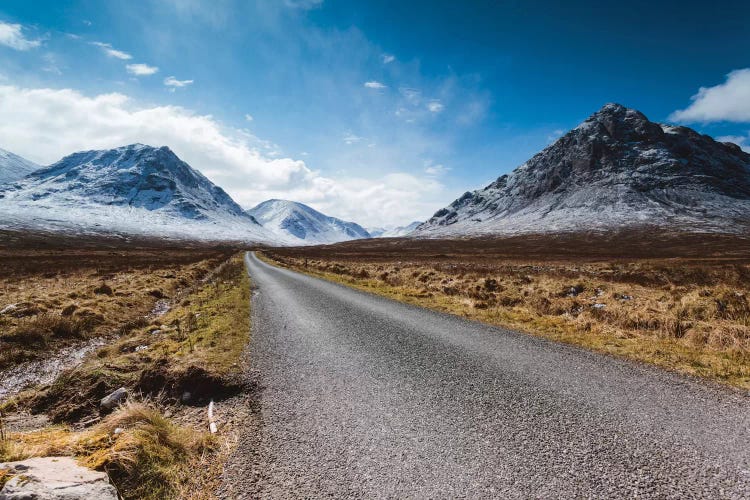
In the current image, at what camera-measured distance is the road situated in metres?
4.35

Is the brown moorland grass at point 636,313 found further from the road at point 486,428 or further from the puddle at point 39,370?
the puddle at point 39,370

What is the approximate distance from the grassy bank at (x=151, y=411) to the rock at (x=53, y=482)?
1.29 feet

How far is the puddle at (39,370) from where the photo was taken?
9.76m

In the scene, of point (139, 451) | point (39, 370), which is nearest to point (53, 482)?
point (139, 451)

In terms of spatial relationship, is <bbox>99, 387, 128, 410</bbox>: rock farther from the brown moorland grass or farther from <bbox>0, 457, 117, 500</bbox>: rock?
the brown moorland grass

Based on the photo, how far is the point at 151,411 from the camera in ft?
18.6

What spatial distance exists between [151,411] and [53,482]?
224cm

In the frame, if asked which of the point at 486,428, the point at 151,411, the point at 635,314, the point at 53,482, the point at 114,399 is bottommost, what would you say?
the point at 114,399

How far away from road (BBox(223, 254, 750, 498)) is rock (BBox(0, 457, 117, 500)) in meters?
1.49

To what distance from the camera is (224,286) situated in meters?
25.9

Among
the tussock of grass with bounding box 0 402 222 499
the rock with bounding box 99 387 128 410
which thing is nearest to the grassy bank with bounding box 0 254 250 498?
the tussock of grass with bounding box 0 402 222 499

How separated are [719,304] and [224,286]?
27239 mm

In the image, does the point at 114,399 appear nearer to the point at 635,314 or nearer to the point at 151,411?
the point at 151,411

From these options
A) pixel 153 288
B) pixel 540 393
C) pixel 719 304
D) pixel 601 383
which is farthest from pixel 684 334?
pixel 153 288
